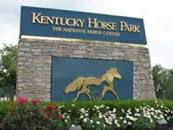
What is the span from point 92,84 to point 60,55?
1.67m

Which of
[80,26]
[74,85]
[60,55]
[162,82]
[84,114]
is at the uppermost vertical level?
[80,26]

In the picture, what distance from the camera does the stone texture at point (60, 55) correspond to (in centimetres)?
1725

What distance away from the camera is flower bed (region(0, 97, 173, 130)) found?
10.4 meters

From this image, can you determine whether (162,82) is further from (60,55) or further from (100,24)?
(60,55)

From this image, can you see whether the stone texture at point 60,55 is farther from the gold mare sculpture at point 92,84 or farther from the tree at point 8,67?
the tree at point 8,67

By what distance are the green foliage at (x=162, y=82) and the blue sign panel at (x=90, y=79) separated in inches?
1204

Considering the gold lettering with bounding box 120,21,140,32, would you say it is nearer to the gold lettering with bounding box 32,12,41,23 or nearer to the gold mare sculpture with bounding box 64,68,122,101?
the gold mare sculpture with bounding box 64,68,122,101

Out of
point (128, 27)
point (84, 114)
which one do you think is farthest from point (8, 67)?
point (84, 114)

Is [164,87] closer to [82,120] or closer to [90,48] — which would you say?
[90,48]

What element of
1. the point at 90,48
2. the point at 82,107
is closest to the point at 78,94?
the point at 90,48

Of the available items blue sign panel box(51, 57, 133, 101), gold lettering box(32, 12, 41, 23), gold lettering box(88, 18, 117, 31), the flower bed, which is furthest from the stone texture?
the flower bed

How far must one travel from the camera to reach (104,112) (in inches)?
526

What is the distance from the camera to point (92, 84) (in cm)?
1797

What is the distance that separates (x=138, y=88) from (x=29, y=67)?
15.3 feet
